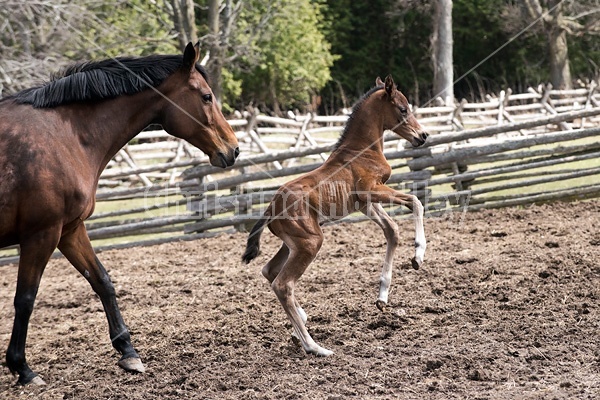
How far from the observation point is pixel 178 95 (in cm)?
568

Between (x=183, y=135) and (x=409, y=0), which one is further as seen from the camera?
(x=409, y=0)

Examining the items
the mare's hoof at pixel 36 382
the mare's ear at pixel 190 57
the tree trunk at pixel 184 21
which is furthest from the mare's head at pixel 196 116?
the tree trunk at pixel 184 21

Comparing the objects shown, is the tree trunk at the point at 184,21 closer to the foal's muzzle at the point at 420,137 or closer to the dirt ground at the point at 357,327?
the dirt ground at the point at 357,327

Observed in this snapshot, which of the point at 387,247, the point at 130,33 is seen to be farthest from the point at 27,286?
the point at 130,33

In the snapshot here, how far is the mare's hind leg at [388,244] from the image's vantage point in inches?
236

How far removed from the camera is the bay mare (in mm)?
5188

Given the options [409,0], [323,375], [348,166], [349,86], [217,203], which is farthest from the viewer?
[349,86]

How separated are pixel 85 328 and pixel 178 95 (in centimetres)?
253

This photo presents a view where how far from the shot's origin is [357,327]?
605 centimetres

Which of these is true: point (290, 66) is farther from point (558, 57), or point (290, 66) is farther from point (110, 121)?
point (110, 121)

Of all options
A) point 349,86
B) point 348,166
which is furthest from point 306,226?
point 349,86

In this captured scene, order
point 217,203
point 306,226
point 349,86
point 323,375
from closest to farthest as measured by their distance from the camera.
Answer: point 323,375
point 306,226
point 217,203
point 349,86

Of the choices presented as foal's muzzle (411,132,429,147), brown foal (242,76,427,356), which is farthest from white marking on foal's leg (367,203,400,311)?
foal's muzzle (411,132,429,147)

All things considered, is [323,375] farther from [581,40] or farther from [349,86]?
[581,40]
